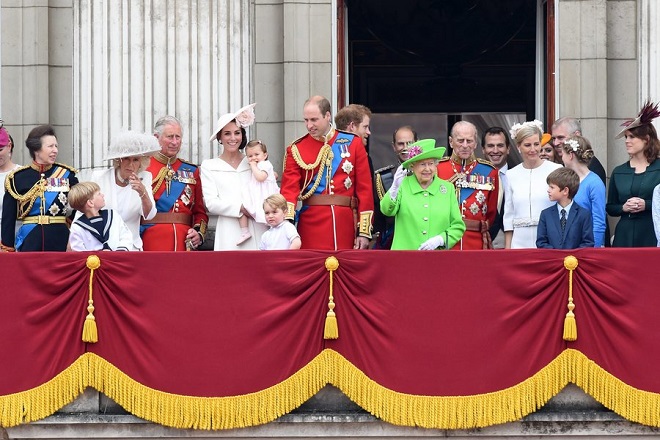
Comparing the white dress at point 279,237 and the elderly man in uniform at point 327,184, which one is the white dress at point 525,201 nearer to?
the elderly man in uniform at point 327,184

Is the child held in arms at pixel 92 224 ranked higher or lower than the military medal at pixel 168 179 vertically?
lower

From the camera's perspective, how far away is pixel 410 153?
1288 cm

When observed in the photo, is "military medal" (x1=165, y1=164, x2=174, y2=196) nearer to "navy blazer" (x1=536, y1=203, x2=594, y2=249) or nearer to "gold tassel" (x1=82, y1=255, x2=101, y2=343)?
"gold tassel" (x1=82, y1=255, x2=101, y2=343)

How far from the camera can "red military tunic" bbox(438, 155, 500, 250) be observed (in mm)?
13484

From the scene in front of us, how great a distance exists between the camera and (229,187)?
13.4 meters

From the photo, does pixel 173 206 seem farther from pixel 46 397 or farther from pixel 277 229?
pixel 46 397

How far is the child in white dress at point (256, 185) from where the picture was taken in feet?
43.9

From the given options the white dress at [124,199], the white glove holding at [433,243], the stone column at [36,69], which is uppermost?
the stone column at [36,69]

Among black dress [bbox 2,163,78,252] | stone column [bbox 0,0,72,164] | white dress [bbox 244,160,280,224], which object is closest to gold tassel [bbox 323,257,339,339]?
white dress [bbox 244,160,280,224]

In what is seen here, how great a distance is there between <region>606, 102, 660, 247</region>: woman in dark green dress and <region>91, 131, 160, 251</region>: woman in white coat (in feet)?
12.1

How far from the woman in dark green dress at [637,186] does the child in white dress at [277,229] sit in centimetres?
254

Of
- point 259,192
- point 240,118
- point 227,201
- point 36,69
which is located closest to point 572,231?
point 259,192

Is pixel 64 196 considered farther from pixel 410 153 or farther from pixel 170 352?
pixel 410 153

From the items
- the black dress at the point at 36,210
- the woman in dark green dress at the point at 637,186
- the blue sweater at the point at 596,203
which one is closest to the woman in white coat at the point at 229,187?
the black dress at the point at 36,210
